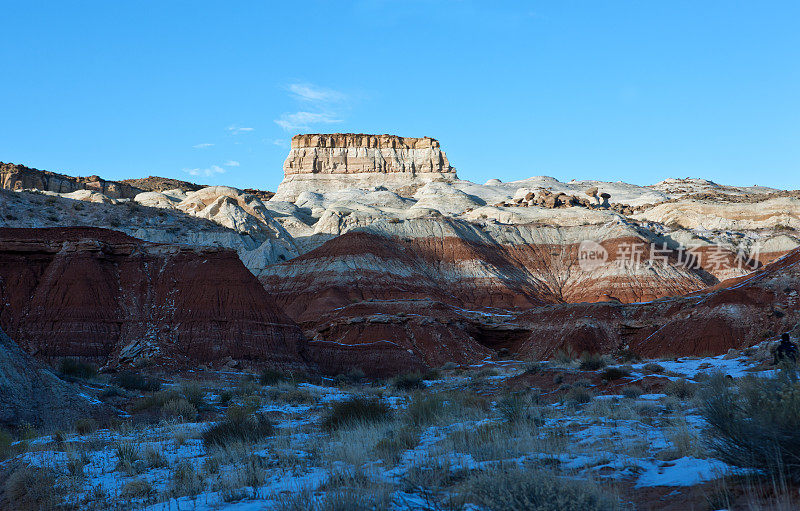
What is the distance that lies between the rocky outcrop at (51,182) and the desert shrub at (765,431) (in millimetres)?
127252

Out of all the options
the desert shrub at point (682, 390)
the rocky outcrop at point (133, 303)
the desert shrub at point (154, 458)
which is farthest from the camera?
the rocky outcrop at point (133, 303)

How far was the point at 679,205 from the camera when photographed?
114 m

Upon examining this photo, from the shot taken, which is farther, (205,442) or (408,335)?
(408,335)

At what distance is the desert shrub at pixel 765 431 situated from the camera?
6207mm

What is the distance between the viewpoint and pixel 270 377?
1173 inches

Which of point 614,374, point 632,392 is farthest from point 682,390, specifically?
point 614,374

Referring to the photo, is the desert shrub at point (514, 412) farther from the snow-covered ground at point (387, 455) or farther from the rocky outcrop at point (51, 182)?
the rocky outcrop at point (51, 182)

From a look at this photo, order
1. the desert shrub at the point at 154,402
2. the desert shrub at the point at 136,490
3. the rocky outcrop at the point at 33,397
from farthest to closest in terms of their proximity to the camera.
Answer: the desert shrub at the point at 154,402
the rocky outcrop at the point at 33,397
the desert shrub at the point at 136,490

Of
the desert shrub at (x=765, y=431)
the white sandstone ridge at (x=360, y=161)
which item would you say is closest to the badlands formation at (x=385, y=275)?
the white sandstone ridge at (x=360, y=161)

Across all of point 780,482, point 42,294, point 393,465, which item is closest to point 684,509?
point 780,482

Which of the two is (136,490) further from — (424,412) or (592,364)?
(592,364)

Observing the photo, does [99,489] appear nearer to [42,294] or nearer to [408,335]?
[42,294]

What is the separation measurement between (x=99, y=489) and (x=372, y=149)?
179m

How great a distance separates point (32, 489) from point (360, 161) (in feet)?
577
